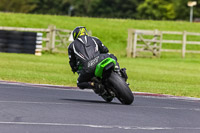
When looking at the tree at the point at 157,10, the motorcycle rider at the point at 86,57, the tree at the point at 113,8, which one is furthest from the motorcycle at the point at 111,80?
the tree at the point at 113,8

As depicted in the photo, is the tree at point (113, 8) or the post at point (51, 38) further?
the tree at point (113, 8)

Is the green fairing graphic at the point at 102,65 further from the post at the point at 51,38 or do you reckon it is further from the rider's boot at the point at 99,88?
the post at the point at 51,38

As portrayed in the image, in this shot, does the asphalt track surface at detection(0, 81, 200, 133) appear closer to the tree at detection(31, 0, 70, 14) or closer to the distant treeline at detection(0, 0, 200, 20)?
the distant treeline at detection(0, 0, 200, 20)

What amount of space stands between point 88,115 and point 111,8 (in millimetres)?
121114

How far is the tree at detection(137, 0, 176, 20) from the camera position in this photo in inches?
4550

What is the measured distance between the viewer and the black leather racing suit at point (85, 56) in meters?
12.1

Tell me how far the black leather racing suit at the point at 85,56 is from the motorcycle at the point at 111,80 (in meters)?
0.21

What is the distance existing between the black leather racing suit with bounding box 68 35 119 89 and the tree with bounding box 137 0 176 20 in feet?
337

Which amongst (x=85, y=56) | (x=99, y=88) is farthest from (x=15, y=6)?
(x=99, y=88)

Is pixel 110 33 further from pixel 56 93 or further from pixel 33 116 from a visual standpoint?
pixel 33 116

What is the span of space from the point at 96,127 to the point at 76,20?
5400 cm

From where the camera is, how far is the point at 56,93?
14.9 m

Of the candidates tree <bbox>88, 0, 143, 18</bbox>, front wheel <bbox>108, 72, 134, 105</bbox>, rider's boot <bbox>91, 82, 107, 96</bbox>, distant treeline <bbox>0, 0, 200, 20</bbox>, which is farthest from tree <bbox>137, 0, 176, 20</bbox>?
front wheel <bbox>108, 72, 134, 105</bbox>

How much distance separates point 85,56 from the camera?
12.3 meters
